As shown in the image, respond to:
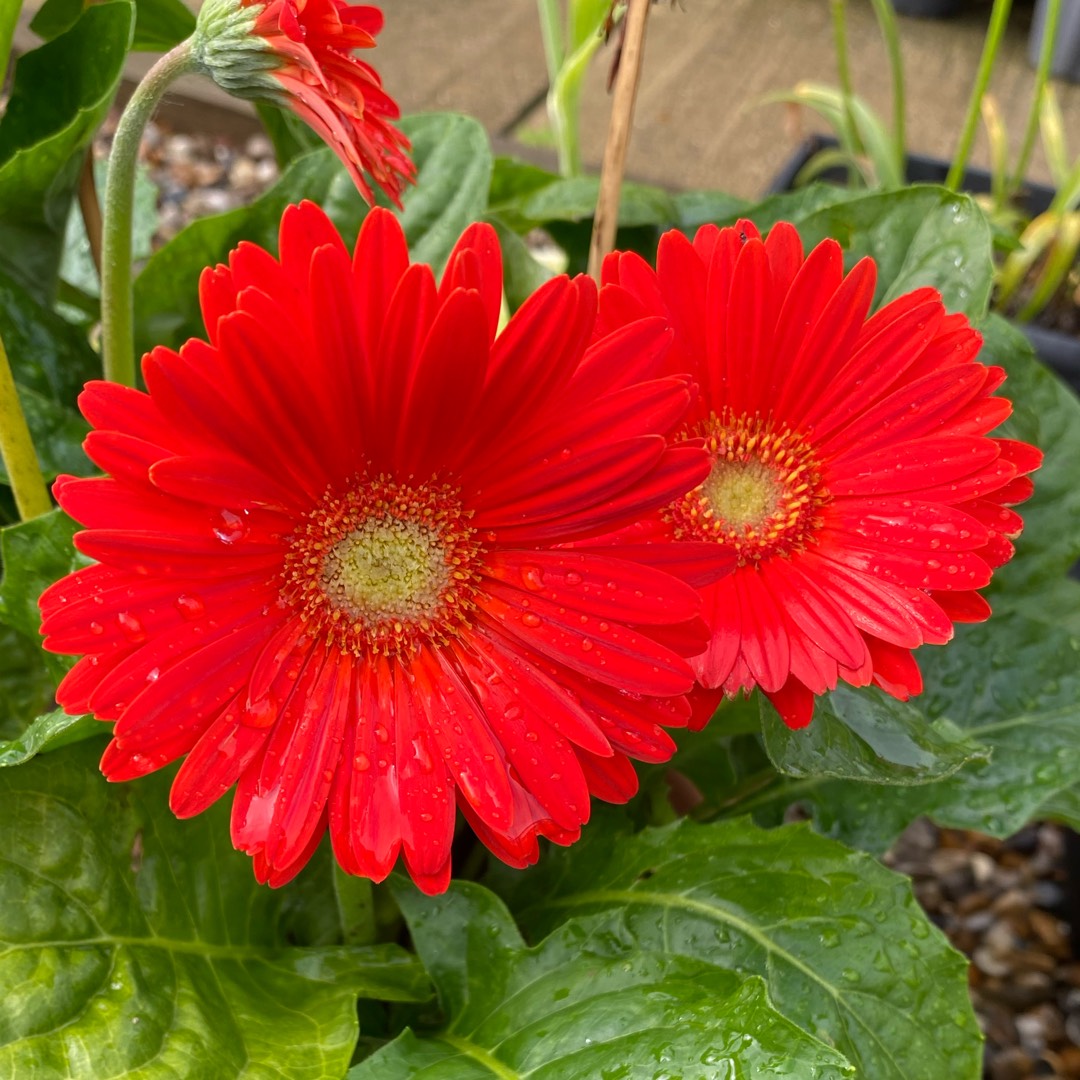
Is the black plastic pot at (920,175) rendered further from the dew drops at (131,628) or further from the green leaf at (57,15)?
the dew drops at (131,628)

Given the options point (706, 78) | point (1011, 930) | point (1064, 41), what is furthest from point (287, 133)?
point (1064, 41)

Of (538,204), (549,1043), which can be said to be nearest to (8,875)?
(549,1043)

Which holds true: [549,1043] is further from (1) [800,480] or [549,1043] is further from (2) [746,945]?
(1) [800,480]

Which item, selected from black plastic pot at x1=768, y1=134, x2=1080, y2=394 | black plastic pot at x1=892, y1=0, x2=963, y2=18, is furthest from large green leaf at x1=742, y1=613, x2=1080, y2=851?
black plastic pot at x1=892, y1=0, x2=963, y2=18

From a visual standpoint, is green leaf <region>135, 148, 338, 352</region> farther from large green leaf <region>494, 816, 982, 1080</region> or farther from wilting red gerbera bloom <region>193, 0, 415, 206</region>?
large green leaf <region>494, 816, 982, 1080</region>

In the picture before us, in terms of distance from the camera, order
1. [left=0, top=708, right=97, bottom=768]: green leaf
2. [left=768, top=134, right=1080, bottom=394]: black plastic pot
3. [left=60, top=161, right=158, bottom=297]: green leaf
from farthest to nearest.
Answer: [left=768, top=134, right=1080, bottom=394]: black plastic pot < [left=60, top=161, right=158, bottom=297]: green leaf < [left=0, top=708, right=97, bottom=768]: green leaf
